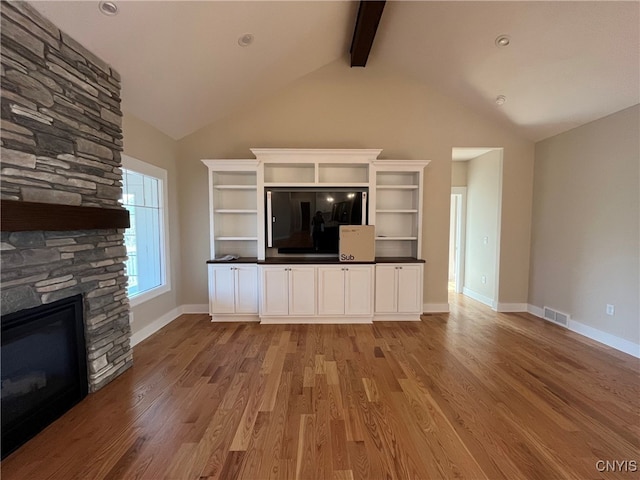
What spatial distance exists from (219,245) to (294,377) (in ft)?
8.34

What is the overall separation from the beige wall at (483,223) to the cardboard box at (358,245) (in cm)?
221

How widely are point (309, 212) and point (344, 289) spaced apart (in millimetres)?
1216

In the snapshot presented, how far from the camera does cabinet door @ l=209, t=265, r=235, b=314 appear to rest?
12.6ft

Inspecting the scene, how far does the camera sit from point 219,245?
4.27m

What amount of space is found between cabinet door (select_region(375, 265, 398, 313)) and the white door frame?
2.26 metres

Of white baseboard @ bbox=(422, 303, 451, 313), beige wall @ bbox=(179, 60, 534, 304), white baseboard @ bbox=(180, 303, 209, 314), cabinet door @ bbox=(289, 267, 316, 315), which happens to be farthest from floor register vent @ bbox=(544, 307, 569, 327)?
white baseboard @ bbox=(180, 303, 209, 314)

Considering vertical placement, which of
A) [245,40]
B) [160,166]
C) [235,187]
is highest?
[245,40]

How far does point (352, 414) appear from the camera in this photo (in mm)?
1965

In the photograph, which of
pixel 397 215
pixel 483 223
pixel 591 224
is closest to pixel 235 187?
pixel 397 215

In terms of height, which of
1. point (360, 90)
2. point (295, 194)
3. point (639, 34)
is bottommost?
point (295, 194)

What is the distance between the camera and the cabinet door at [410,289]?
12.8ft

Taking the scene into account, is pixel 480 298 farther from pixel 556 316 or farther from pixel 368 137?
pixel 368 137

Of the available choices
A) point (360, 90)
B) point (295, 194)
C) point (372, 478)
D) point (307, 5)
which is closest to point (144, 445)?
point (372, 478)

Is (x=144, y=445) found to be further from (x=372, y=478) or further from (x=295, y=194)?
(x=295, y=194)
